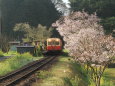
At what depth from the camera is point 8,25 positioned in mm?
100938

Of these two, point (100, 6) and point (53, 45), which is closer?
point (53, 45)

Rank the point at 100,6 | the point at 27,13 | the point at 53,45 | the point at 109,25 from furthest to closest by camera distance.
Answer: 1. the point at 27,13
2. the point at 100,6
3. the point at 109,25
4. the point at 53,45

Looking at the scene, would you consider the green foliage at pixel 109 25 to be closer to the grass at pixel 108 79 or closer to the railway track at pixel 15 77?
the grass at pixel 108 79

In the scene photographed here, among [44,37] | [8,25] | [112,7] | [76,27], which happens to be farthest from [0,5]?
[76,27]

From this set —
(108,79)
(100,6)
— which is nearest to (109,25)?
(100,6)

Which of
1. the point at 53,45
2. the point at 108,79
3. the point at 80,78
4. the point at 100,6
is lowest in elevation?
the point at 108,79

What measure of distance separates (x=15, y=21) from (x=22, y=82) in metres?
81.9

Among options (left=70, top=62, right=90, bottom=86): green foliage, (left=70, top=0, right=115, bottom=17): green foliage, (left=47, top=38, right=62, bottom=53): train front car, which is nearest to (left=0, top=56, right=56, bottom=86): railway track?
(left=70, top=62, right=90, bottom=86): green foliage

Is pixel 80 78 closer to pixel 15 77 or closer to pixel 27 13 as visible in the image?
pixel 15 77

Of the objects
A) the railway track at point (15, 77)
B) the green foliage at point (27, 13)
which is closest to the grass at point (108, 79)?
the railway track at point (15, 77)

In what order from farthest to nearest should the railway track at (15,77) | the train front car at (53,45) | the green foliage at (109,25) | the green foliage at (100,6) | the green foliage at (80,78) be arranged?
the green foliage at (100,6) < the green foliage at (109,25) < the train front car at (53,45) < the green foliage at (80,78) < the railway track at (15,77)

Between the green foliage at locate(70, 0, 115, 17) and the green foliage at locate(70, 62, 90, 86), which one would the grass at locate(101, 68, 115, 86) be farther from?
the green foliage at locate(70, 0, 115, 17)

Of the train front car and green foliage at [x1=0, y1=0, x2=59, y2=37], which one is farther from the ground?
green foliage at [x1=0, y1=0, x2=59, y2=37]

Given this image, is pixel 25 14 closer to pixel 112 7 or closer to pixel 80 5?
pixel 80 5
